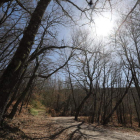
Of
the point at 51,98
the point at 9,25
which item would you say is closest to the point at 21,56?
the point at 9,25

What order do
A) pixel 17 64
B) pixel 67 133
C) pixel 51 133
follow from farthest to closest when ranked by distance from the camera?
pixel 67 133, pixel 51 133, pixel 17 64

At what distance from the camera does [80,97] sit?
31.9 meters

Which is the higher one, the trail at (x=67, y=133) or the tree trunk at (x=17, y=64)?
the tree trunk at (x=17, y=64)

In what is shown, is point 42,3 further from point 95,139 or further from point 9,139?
point 95,139

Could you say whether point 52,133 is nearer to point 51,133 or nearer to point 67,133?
point 51,133

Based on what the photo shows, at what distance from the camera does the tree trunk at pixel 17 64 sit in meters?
2.36

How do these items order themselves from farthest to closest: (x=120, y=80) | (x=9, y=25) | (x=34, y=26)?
(x=120, y=80) < (x=9, y=25) < (x=34, y=26)

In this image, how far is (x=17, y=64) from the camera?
253 cm

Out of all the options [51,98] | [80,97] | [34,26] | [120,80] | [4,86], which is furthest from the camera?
[80,97]

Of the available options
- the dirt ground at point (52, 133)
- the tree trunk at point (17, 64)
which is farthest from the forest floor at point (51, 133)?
the tree trunk at point (17, 64)

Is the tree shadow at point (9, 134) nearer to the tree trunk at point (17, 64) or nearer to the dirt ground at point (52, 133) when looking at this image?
the dirt ground at point (52, 133)

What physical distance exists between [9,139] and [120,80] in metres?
21.5

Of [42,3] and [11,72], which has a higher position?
[42,3]

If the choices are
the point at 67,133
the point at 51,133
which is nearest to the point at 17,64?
the point at 51,133
